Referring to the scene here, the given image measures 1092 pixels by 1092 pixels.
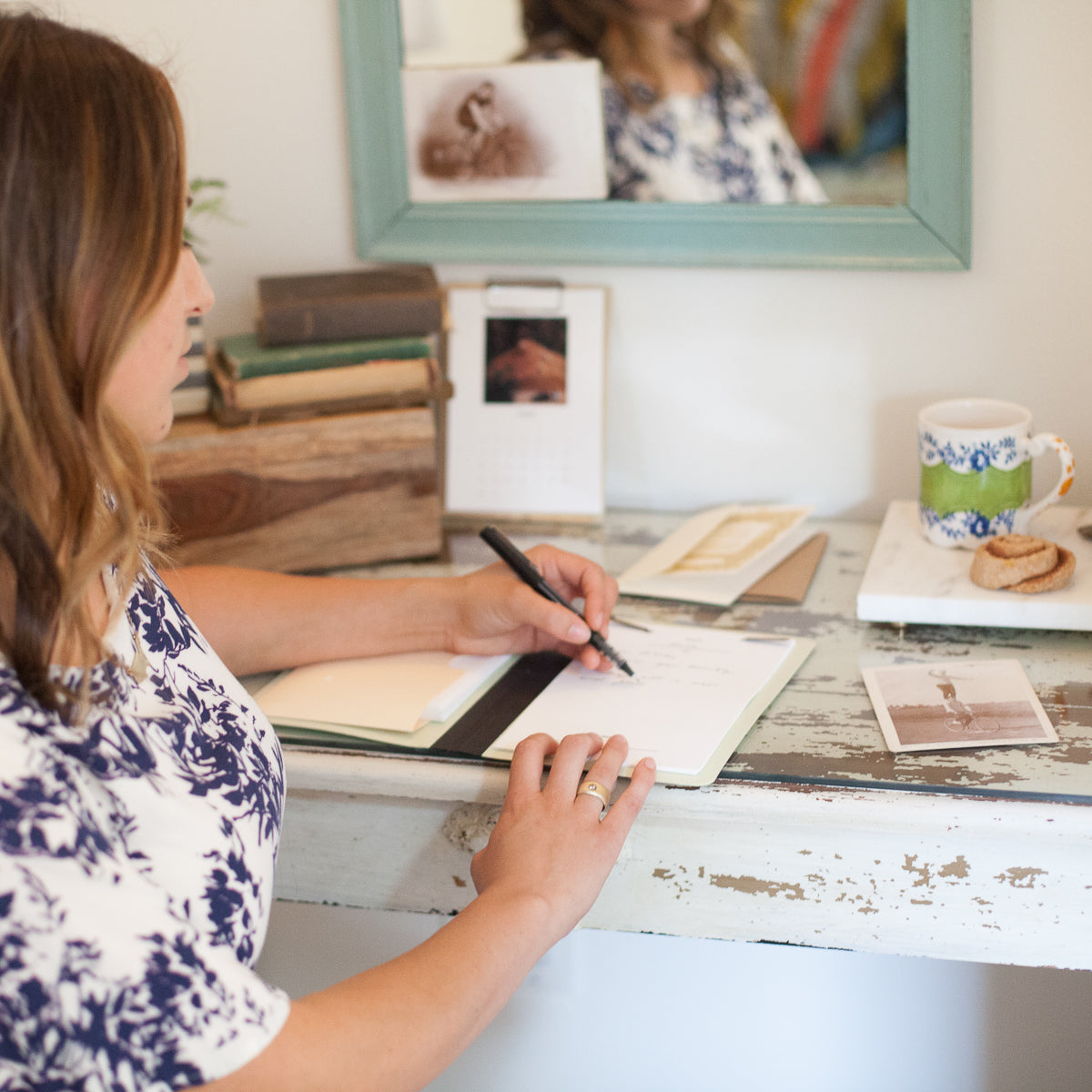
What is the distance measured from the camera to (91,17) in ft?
4.60

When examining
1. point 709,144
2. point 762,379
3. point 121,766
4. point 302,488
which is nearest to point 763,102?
point 709,144

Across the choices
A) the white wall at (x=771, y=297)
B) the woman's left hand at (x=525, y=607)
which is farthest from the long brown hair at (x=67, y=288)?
the white wall at (x=771, y=297)

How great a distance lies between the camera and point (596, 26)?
1.26m

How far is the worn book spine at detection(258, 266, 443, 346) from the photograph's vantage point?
4.17ft

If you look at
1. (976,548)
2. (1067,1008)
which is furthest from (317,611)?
(1067,1008)

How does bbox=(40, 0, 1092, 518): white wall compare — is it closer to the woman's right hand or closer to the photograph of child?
the photograph of child

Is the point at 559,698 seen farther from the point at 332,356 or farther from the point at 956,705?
the point at 332,356

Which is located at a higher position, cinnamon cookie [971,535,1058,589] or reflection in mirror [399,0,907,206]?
reflection in mirror [399,0,907,206]

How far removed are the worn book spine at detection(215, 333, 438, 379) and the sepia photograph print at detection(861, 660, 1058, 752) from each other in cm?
59

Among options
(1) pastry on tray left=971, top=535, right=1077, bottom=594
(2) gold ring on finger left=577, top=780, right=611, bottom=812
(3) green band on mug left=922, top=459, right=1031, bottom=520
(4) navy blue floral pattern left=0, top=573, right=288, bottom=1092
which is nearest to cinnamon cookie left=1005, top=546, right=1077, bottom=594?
(1) pastry on tray left=971, top=535, right=1077, bottom=594

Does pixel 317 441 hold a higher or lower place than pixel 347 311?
lower

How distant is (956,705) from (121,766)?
627mm

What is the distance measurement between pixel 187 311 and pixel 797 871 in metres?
0.59

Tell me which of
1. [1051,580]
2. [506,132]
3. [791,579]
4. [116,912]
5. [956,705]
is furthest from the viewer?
[506,132]
